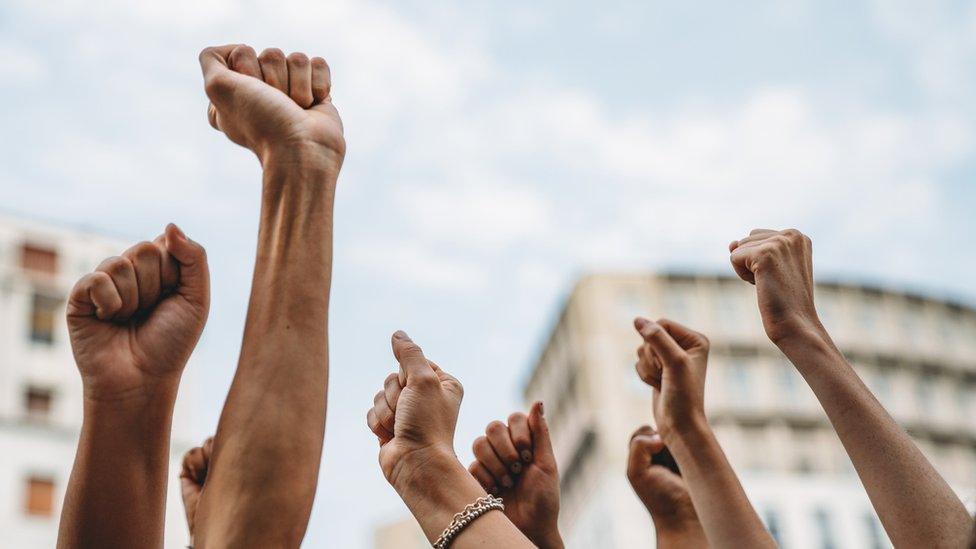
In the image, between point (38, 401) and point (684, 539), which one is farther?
point (38, 401)

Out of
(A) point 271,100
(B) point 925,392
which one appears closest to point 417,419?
(A) point 271,100

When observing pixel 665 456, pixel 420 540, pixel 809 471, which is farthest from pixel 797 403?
pixel 665 456

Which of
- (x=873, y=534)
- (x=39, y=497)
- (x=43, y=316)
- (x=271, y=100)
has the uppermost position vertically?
(x=43, y=316)

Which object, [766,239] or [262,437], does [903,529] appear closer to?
[766,239]

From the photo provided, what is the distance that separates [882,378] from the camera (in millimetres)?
49125

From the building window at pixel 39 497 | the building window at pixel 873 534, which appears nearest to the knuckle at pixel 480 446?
the building window at pixel 39 497

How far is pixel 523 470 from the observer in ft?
10.2

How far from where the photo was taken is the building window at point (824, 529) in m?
43.8

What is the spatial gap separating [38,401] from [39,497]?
11.2ft

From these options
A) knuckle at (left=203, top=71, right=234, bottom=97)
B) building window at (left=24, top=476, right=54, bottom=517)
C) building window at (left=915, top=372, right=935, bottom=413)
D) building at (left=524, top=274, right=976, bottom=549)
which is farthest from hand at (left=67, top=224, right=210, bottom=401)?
building window at (left=915, top=372, right=935, bottom=413)

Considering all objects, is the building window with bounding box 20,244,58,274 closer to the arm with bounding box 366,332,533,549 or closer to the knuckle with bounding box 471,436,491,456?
the knuckle with bounding box 471,436,491,456

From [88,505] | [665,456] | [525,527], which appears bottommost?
[88,505]

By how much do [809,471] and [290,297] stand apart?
151ft

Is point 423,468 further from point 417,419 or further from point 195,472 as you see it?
point 195,472
